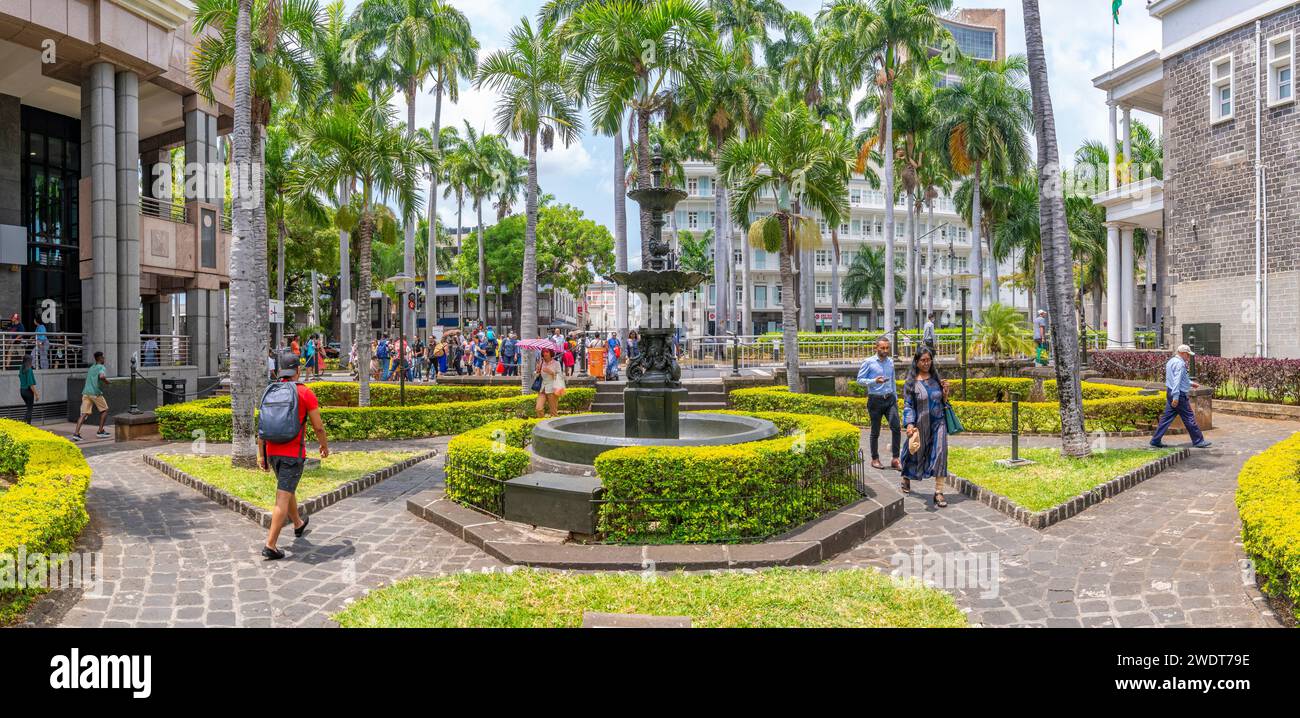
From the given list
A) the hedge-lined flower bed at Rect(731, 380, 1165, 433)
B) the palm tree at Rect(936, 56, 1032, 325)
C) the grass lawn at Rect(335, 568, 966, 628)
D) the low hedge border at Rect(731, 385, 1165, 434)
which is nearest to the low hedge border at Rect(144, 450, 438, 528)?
the grass lawn at Rect(335, 568, 966, 628)

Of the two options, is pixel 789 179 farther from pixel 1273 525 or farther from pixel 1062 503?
pixel 1273 525

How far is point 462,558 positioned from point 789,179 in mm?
12743

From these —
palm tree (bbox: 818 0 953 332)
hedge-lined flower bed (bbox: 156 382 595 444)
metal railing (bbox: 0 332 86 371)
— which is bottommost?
hedge-lined flower bed (bbox: 156 382 595 444)

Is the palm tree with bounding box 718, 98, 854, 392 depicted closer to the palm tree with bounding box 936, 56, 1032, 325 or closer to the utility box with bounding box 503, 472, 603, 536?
the utility box with bounding box 503, 472, 603, 536

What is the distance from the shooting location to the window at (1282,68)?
21.0m

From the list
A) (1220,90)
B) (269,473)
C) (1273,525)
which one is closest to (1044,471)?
(1273,525)

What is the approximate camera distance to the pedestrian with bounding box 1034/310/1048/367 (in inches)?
788

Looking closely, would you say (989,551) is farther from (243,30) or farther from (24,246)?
(24,246)

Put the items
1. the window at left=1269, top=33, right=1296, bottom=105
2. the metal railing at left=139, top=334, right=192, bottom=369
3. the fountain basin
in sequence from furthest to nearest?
the metal railing at left=139, top=334, right=192, bottom=369
the window at left=1269, top=33, right=1296, bottom=105
the fountain basin

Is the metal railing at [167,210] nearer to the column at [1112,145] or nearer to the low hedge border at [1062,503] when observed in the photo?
the low hedge border at [1062,503]

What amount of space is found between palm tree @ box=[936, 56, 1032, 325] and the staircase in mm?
19053

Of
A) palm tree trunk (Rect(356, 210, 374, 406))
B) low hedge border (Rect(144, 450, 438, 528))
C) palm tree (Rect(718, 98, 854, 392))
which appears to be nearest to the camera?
low hedge border (Rect(144, 450, 438, 528))

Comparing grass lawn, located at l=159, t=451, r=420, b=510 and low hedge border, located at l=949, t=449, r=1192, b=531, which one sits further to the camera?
grass lawn, located at l=159, t=451, r=420, b=510

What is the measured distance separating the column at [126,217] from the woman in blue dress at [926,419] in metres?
19.4
